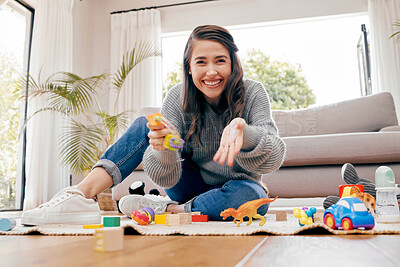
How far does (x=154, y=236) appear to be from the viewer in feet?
2.49

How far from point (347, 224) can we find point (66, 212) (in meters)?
0.75

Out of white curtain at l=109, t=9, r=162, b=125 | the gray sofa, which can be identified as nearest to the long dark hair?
the gray sofa

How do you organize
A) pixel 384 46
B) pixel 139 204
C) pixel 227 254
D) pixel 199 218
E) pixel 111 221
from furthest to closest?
pixel 384 46 → pixel 139 204 → pixel 199 218 → pixel 111 221 → pixel 227 254

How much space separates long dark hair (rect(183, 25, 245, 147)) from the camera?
1256 mm

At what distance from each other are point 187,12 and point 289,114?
2167 millimetres

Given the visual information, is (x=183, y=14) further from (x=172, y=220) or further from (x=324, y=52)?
(x=172, y=220)

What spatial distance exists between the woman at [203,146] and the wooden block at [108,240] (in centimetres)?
54

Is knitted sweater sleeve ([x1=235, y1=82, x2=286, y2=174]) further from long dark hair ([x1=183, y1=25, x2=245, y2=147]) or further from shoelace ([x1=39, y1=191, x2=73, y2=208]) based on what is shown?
shoelace ([x1=39, y1=191, x2=73, y2=208])

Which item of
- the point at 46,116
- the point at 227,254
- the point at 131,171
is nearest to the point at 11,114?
the point at 46,116

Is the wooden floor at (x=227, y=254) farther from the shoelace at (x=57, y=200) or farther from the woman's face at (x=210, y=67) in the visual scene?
the woman's face at (x=210, y=67)

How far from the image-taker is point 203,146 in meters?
1.33

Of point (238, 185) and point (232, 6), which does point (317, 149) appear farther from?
point (232, 6)

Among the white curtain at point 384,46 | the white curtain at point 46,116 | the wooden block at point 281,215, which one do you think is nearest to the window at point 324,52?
the white curtain at point 384,46

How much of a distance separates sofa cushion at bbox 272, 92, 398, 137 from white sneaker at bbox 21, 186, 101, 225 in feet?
6.67
